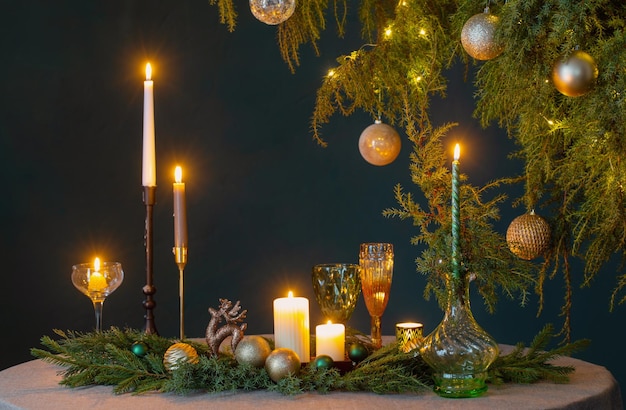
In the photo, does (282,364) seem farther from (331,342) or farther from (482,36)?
(482,36)

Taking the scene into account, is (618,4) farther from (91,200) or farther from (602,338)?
(91,200)

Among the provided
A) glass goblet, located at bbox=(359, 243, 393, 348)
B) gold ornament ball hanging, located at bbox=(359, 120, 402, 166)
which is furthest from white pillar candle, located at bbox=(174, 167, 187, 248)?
gold ornament ball hanging, located at bbox=(359, 120, 402, 166)

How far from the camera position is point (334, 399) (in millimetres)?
1229

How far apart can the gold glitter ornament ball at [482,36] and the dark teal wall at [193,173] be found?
1.42 metres

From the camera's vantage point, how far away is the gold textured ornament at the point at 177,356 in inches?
→ 52.4

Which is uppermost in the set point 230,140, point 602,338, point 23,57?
point 23,57

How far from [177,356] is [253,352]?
0.40 feet

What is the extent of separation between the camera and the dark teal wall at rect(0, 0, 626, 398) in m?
2.93

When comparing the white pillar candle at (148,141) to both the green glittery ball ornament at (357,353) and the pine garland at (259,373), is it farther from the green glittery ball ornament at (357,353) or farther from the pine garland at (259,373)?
the green glittery ball ornament at (357,353)

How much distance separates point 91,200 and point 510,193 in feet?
4.91

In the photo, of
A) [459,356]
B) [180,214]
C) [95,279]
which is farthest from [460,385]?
[95,279]

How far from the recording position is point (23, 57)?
9.64 feet

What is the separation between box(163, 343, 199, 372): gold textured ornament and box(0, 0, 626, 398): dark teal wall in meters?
1.72

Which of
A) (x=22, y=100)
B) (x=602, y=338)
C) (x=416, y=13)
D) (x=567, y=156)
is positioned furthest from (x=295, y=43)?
(x=602, y=338)
